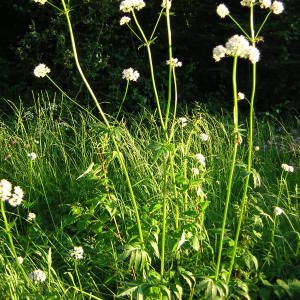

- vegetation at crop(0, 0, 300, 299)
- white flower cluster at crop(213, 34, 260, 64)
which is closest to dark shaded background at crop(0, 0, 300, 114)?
vegetation at crop(0, 0, 300, 299)

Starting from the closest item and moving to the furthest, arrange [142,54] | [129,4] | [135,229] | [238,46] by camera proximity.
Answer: [238,46] → [129,4] → [135,229] → [142,54]

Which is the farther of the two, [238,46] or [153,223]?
[153,223]

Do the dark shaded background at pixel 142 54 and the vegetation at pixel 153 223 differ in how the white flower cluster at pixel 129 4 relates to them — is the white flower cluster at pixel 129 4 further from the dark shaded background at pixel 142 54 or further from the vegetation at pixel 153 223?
the dark shaded background at pixel 142 54

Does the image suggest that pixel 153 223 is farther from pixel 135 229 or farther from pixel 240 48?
pixel 240 48

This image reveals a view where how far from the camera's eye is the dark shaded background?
231 inches

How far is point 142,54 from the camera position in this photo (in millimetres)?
6457

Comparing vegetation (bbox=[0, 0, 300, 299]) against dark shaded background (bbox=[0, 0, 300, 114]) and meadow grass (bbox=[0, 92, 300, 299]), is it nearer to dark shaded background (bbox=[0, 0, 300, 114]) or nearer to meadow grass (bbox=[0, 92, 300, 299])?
meadow grass (bbox=[0, 92, 300, 299])

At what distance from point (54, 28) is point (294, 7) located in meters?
2.70

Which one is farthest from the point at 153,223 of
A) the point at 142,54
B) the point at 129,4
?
the point at 142,54

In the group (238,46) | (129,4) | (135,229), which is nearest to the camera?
(238,46)

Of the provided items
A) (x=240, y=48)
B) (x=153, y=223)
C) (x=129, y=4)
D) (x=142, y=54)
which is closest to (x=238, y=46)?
(x=240, y=48)

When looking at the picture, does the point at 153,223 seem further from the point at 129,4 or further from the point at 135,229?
the point at 129,4

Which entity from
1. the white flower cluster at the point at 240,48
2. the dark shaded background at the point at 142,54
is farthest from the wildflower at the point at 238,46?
the dark shaded background at the point at 142,54

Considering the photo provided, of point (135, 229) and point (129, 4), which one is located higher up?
point (129, 4)
